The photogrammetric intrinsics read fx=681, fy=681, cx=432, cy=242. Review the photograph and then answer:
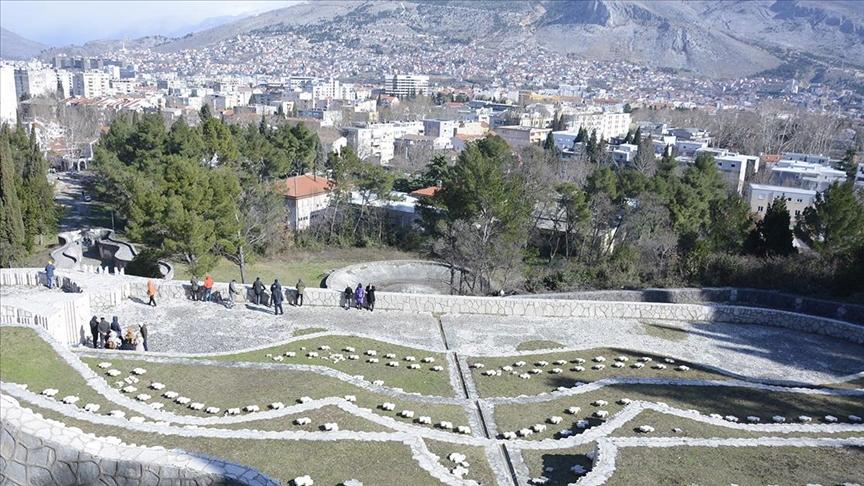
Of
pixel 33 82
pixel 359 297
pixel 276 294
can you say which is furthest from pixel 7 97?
pixel 359 297

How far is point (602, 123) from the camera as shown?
12019 centimetres

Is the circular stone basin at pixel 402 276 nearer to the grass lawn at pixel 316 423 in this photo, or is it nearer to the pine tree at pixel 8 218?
the pine tree at pixel 8 218

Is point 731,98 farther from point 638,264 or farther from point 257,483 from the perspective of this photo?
point 257,483

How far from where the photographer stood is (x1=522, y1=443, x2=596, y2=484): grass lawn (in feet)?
41.0

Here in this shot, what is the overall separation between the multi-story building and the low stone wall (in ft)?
64.8

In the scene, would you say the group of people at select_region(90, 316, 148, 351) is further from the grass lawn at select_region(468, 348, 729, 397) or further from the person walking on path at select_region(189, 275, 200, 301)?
the grass lawn at select_region(468, 348, 729, 397)

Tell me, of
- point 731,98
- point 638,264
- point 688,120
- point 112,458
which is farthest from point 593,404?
point 731,98

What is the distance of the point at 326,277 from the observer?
34.0m

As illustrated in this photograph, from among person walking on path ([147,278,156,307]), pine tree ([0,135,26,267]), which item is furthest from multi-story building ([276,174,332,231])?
person walking on path ([147,278,156,307])

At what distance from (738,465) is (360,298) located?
13557 millimetres

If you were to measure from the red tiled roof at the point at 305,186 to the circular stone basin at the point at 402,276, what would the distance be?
8.02 m

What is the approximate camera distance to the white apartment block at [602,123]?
116231mm

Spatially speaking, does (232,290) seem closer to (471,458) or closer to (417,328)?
(417,328)

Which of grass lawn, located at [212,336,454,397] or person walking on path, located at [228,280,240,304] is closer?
grass lawn, located at [212,336,454,397]
